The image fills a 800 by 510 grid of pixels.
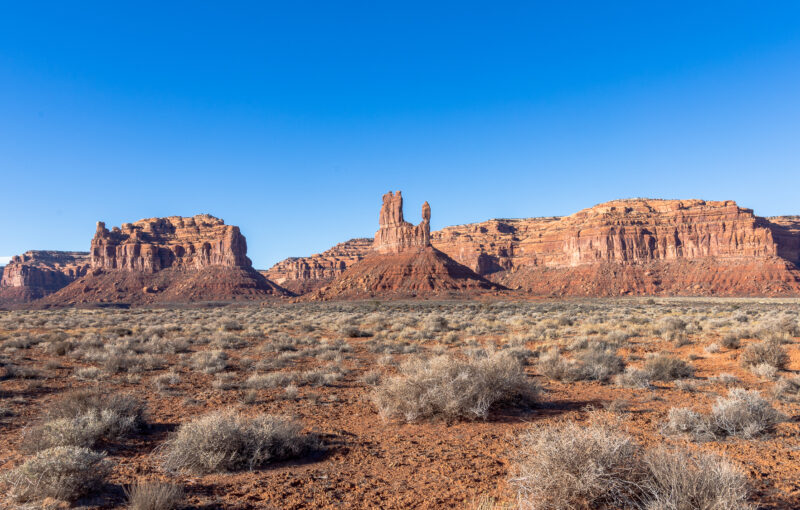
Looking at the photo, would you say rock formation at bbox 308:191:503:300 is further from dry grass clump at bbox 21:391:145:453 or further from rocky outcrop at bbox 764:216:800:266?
dry grass clump at bbox 21:391:145:453

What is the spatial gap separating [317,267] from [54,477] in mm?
154300

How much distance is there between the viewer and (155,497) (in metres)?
4.23

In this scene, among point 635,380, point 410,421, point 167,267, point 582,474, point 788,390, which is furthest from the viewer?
point 167,267

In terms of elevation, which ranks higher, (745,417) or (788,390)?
(745,417)

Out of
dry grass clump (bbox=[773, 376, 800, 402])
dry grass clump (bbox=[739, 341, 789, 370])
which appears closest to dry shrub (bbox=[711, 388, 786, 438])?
dry grass clump (bbox=[773, 376, 800, 402])

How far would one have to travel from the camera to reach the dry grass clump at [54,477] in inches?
173

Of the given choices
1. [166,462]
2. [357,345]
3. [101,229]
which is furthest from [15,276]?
[166,462]

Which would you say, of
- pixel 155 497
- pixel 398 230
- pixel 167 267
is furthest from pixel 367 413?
pixel 167 267

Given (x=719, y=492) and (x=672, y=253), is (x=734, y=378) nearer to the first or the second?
(x=719, y=492)

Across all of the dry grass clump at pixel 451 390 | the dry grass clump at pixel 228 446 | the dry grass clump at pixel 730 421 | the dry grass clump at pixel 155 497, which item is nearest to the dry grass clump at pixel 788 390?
the dry grass clump at pixel 730 421

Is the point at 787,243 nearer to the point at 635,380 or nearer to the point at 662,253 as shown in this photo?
the point at 662,253

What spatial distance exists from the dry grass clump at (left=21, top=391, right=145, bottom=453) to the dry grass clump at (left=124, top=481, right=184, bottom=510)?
2098 millimetres

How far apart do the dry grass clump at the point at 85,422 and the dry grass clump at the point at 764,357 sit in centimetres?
1357

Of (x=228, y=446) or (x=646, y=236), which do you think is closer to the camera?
(x=228, y=446)
